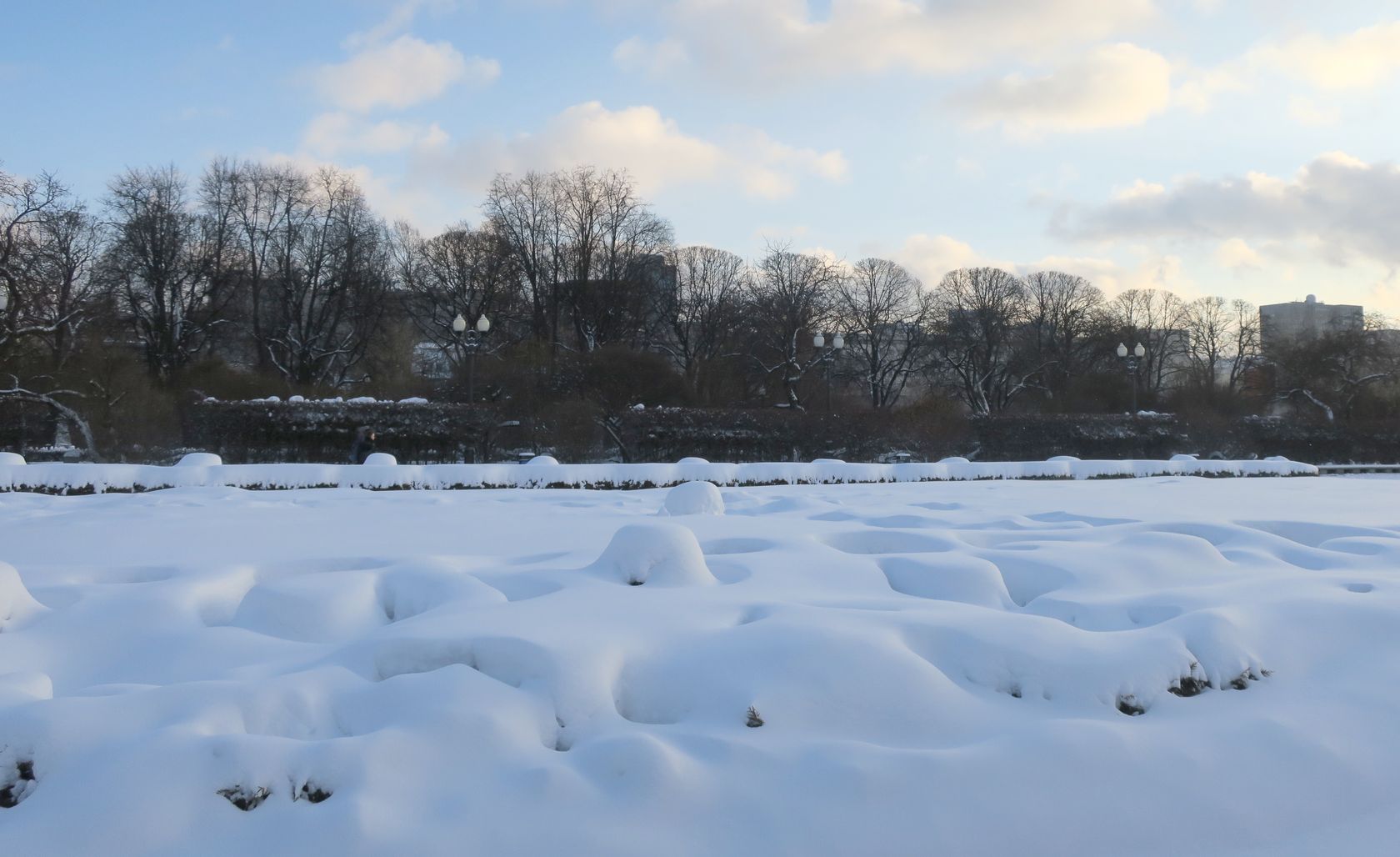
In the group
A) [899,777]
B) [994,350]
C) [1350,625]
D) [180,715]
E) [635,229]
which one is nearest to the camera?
[899,777]

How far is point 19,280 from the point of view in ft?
80.9

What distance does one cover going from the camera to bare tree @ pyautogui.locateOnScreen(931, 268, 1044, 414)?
164 ft

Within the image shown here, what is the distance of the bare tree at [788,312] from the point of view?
130 feet

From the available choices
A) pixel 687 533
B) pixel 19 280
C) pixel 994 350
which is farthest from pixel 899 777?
pixel 994 350

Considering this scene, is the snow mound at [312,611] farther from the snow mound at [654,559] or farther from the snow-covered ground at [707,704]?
the snow mound at [654,559]

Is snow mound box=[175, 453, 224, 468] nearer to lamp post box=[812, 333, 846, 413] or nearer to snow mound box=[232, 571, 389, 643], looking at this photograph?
snow mound box=[232, 571, 389, 643]

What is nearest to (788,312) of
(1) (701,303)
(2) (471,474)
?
(1) (701,303)

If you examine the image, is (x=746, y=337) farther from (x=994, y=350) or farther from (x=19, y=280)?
(x=19, y=280)

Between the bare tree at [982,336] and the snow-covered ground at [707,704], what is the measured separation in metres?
45.7

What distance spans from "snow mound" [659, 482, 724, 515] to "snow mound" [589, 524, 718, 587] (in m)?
4.19

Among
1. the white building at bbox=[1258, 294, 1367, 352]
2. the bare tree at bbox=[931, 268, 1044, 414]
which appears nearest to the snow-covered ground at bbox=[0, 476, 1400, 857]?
the bare tree at bbox=[931, 268, 1044, 414]

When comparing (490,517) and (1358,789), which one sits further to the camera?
(490,517)

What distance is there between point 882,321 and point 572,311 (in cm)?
1770

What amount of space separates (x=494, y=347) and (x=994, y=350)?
87.4 ft
